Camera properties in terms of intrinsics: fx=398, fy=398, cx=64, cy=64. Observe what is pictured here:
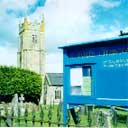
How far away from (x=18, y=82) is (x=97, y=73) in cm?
3817

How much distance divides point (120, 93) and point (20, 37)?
7300 cm

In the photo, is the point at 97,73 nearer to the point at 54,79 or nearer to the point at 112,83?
the point at 112,83

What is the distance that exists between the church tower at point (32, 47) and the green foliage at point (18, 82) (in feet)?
90.7

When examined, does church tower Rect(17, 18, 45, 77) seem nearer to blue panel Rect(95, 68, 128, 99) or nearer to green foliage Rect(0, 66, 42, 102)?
green foliage Rect(0, 66, 42, 102)

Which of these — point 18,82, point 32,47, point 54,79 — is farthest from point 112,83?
point 32,47

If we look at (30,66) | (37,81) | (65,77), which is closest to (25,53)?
(30,66)

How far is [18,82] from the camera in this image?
43.5m

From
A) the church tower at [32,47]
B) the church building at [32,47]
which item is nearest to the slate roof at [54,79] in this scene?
the church building at [32,47]

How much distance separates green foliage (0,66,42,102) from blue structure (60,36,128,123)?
36.3 meters

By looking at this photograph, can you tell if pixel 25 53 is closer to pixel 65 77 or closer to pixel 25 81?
pixel 25 81

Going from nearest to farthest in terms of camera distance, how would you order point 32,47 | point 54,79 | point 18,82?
point 18,82 < point 54,79 < point 32,47

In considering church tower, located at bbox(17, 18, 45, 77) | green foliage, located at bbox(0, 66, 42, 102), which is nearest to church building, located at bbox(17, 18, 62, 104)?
church tower, located at bbox(17, 18, 45, 77)

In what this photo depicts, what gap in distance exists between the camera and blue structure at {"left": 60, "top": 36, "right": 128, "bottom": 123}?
5.49 m

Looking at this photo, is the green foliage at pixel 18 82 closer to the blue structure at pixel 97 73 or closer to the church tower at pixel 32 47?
the church tower at pixel 32 47
